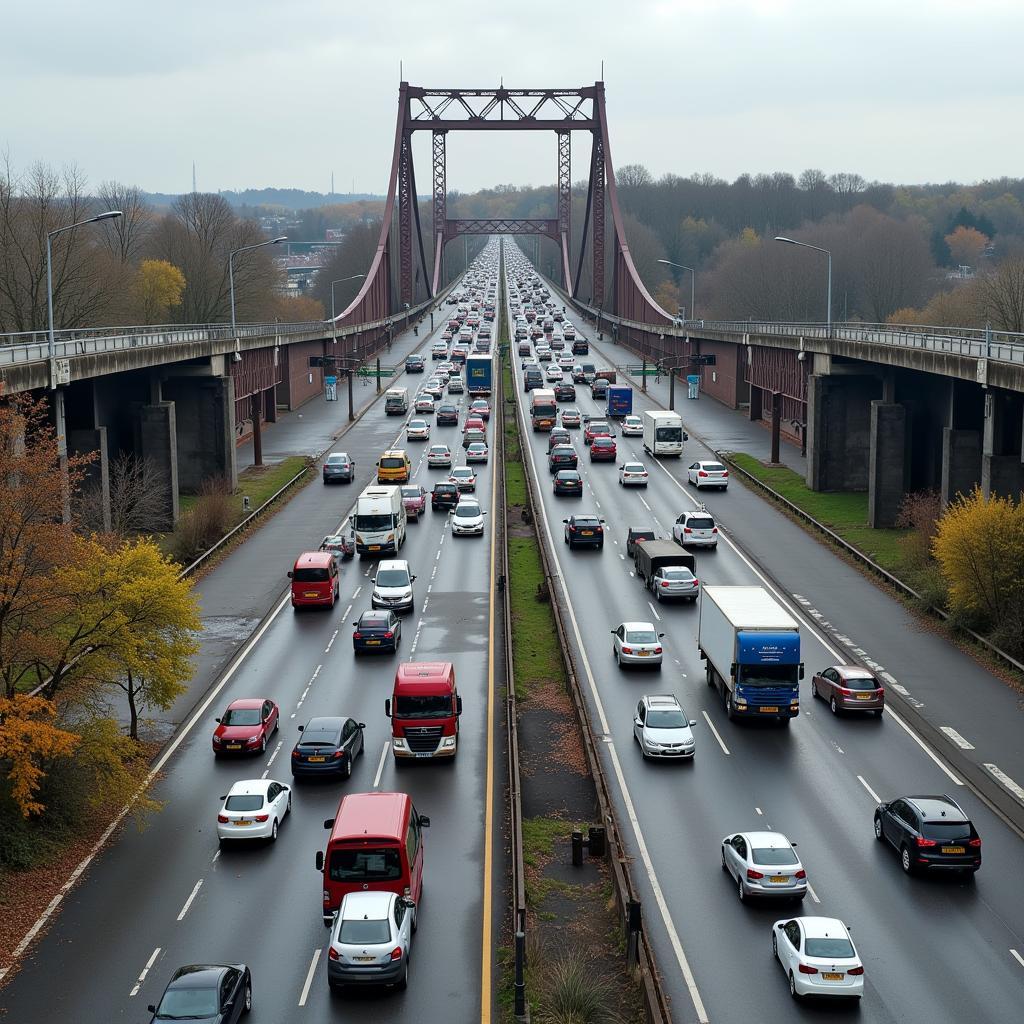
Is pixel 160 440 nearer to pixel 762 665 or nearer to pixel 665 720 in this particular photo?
pixel 762 665

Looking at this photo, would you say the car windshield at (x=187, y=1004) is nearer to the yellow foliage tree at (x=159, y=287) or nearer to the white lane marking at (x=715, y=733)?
the white lane marking at (x=715, y=733)

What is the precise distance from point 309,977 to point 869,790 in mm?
16430

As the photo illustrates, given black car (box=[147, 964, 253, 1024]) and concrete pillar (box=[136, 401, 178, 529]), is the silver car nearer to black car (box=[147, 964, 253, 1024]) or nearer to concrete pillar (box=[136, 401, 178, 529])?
black car (box=[147, 964, 253, 1024])

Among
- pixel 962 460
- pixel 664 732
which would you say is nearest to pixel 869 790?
pixel 664 732

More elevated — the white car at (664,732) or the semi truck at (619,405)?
the semi truck at (619,405)

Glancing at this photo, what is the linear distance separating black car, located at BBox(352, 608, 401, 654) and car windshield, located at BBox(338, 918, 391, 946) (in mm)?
24032

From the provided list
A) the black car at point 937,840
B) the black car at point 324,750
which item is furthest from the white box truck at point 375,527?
the black car at point 937,840

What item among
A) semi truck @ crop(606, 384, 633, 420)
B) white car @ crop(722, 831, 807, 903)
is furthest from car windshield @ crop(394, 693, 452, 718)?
semi truck @ crop(606, 384, 633, 420)

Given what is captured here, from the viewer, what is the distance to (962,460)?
64.3m

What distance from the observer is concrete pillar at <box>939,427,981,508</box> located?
64.2 metres

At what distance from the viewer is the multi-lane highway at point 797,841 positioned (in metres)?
24.8

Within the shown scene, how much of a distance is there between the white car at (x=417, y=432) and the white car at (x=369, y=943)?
77.9 m

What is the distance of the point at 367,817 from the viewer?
90.3 ft

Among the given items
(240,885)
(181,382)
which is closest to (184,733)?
(240,885)
